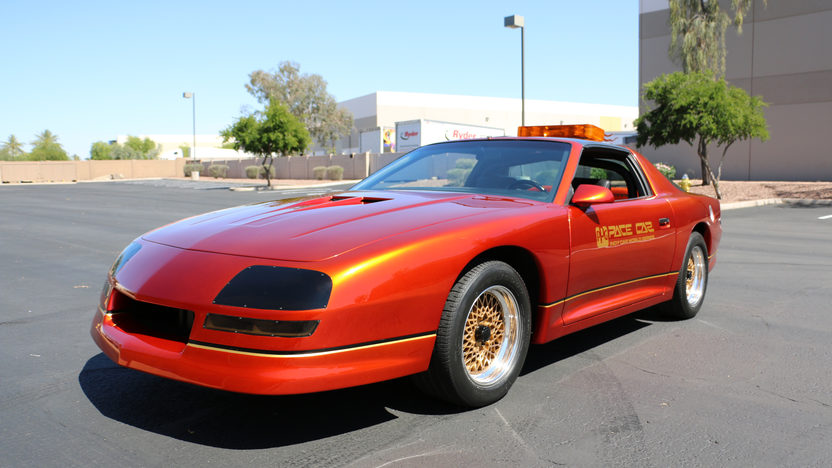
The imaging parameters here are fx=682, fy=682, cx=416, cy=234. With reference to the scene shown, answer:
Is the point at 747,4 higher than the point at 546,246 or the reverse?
higher

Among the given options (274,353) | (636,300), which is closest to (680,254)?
(636,300)

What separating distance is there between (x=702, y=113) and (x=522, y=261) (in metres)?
23.0

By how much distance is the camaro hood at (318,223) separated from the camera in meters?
3.06

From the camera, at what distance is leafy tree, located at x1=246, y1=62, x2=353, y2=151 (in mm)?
76812

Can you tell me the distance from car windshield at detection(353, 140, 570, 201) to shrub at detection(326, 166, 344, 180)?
45180 mm

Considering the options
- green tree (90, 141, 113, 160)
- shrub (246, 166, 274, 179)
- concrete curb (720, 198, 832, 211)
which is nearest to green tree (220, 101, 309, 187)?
shrub (246, 166, 274, 179)

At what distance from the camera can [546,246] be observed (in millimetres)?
3738

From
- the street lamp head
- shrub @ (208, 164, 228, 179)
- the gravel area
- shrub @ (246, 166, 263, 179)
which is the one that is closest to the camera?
the street lamp head

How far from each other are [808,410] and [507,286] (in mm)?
1695

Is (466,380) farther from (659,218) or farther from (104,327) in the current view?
(659,218)

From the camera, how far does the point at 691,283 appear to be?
5.63 metres

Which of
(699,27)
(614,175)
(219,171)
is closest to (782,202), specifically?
A: (699,27)

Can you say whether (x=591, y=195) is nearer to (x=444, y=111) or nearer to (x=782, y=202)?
(x=782, y=202)

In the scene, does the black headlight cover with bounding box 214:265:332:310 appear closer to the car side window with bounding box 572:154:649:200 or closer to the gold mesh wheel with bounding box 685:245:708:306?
the car side window with bounding box 572:154:649:200
